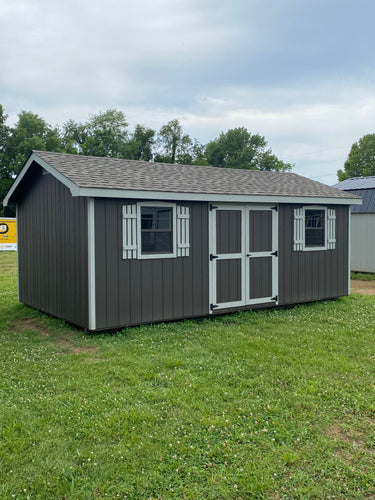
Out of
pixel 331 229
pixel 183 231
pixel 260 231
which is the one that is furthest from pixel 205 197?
pixel 331 229

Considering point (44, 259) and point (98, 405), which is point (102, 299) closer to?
point (44, 259)

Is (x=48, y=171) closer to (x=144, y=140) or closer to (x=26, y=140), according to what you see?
(x=26, y=140)

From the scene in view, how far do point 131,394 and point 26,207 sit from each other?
5.75m

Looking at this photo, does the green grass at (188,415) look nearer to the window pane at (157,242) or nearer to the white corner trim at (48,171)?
the window pane at (157,242)

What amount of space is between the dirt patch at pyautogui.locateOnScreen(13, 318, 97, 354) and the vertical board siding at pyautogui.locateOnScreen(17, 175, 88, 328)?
0.93 feet

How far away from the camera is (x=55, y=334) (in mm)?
6816

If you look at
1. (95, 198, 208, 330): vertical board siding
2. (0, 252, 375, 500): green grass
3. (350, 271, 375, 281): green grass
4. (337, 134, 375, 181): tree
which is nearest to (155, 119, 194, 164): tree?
(337, 134, 375, 181): tree

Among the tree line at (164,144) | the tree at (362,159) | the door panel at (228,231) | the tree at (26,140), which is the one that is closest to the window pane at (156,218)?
the door panel at (228,231)

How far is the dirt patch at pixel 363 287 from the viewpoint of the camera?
1173 cm

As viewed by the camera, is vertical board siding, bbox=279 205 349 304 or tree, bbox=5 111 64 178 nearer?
vertical board siding, bbox=279 205 349 304

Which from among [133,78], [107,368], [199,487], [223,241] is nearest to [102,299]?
[107,368]

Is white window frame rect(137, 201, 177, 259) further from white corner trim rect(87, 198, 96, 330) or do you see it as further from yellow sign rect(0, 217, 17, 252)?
yellow sign rect(0, 217, 17, 252)

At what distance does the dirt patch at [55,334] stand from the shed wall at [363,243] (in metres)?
11.6

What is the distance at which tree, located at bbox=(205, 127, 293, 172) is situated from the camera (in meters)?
41.5
